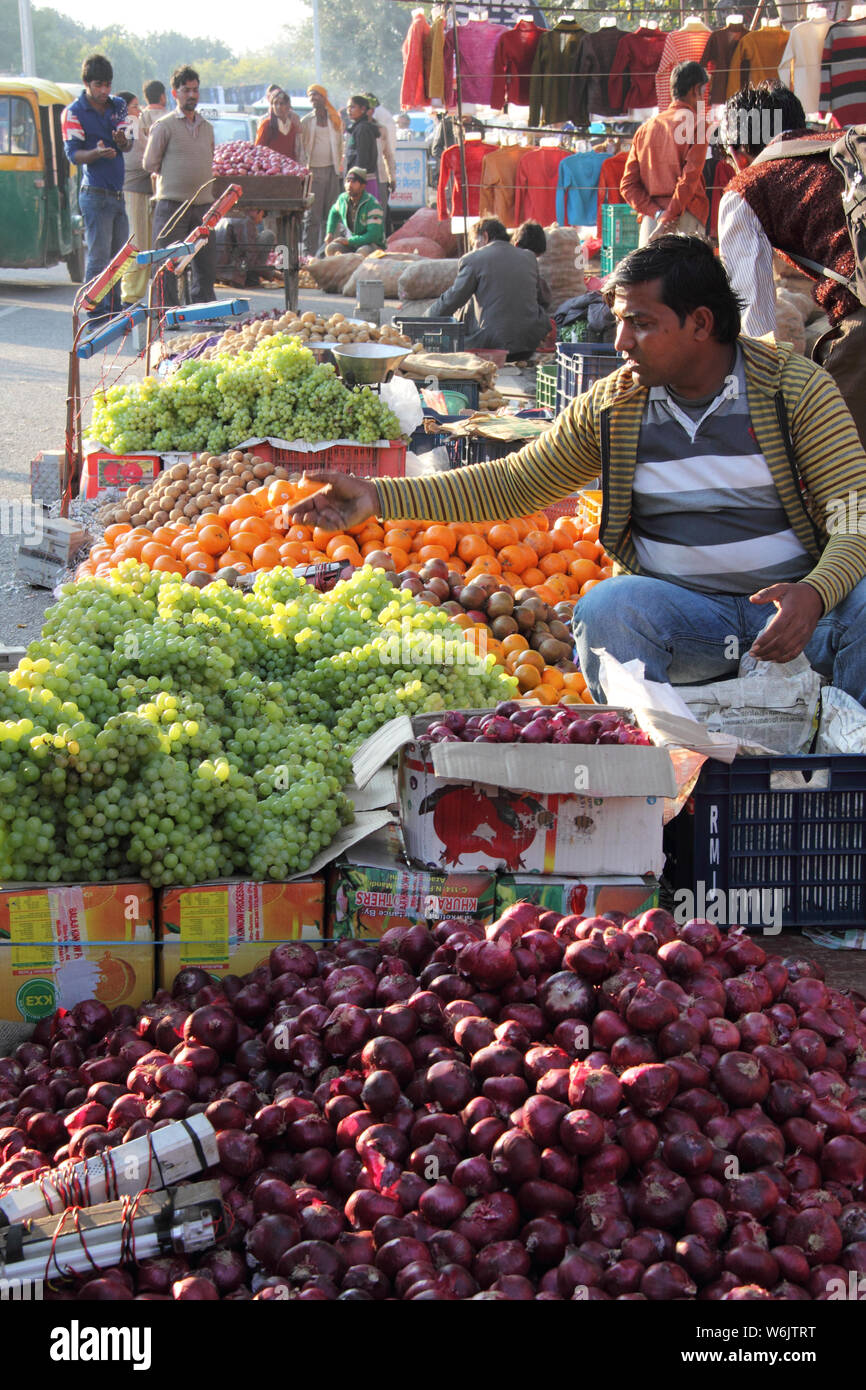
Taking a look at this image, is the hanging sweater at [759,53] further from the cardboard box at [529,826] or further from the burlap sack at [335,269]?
the cardboard box at [529,826]

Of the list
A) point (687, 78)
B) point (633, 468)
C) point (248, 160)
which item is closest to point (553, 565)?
point (633, 468)

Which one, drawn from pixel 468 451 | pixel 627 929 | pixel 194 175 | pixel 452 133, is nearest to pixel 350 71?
pixel 452 133

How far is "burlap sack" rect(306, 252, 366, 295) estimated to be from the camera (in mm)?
16500

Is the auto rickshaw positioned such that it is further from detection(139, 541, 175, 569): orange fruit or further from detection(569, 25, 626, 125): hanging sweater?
detection(139, 541, 175, 569): orange fruit

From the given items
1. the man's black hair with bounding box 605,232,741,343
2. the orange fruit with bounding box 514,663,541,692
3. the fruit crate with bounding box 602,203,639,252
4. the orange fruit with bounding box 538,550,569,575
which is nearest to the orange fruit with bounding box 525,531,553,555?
the orange fruit with bounding box 538,550,569,575

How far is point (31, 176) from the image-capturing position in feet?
53.5

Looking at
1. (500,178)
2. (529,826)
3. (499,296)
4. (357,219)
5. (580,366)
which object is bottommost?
(529,826)

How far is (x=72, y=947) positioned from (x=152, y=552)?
8.18 ft

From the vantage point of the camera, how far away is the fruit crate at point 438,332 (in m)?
9.69

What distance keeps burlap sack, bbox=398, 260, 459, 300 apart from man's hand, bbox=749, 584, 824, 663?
12438 millimetres

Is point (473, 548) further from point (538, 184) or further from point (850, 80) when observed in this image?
point (538, 184)

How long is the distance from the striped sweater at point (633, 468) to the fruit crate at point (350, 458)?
257 centimetres
